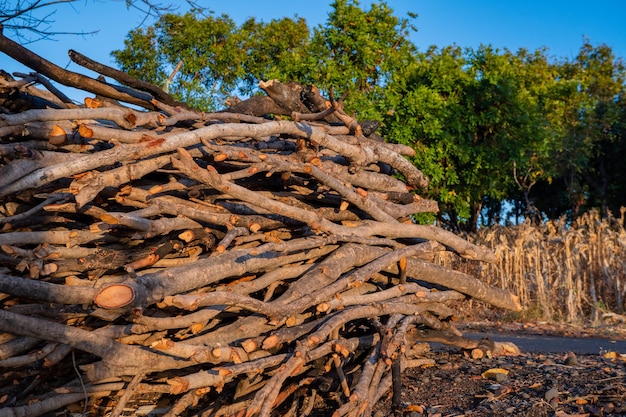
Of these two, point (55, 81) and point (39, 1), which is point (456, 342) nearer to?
point (55, 81)

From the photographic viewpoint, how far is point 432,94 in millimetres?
16078

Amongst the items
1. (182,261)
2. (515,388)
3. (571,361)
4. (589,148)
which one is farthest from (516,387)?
(589,148)

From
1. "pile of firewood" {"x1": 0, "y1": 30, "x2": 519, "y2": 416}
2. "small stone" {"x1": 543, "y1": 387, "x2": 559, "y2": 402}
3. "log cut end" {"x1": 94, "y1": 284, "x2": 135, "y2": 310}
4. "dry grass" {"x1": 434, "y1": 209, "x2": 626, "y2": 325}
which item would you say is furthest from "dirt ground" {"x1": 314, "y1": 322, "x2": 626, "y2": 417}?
"dry grass" {"x1": 434, "y1": 209, "x2": 626, "y2": 325}

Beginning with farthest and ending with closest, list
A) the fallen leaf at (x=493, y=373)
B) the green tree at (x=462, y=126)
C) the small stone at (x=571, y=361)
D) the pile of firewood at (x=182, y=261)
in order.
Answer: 1. the green tree at (x=462, y=126)
2. the small stone at (x=571, y=361)
3. the fallen leaf at (x=493, y=373)
4. the pile of firewood at (x=182, y=261)

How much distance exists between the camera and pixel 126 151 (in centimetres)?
314

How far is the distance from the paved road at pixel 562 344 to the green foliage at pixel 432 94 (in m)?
6.17

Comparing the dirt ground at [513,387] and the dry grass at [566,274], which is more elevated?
the dry grass at [566,274]

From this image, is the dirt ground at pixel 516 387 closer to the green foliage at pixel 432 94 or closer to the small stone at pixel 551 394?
the small stone at pixel 551 394

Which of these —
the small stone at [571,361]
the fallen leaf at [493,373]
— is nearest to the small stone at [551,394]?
the fallen leaf at [493,373]

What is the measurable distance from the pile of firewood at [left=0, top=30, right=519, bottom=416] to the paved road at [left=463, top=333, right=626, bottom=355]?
10.1ft

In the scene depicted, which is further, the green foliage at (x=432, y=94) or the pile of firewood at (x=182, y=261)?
the green foliage at (x=432, y=94)

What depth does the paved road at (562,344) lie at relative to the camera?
22.8 feet

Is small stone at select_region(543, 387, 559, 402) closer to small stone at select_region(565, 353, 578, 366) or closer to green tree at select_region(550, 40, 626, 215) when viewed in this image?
small stone at select_region(565, 353, 578, 366)

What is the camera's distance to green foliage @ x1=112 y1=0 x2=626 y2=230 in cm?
1639
